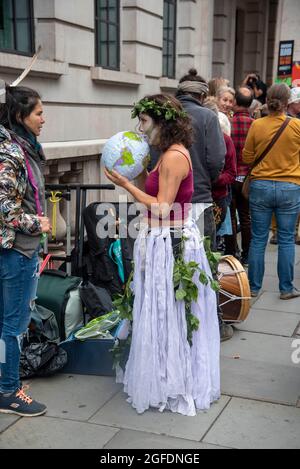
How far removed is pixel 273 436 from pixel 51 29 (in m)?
5.39

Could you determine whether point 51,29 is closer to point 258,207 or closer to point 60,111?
point 60,111

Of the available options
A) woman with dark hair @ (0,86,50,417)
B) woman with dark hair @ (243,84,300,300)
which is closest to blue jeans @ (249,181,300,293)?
woman with dark hair @ (243,84,300,300)

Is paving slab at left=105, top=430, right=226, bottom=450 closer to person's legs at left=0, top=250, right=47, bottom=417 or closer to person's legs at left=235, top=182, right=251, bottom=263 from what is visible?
person's legs at left=0, top=250, right=47, bottom=417

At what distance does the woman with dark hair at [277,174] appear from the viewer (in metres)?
5.32

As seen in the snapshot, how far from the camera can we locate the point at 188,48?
11242 millimetres

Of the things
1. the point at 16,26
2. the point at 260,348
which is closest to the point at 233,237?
the point at 260,348

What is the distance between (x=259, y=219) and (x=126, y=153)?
251cm

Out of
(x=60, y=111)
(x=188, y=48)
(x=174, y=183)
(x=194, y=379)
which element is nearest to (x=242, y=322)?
(x=194, y=379)

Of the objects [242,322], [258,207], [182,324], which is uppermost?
[258,207]

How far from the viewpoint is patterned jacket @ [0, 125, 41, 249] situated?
3070 mm

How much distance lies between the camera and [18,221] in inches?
123

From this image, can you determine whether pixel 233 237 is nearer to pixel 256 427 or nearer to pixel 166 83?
pixel 256 427

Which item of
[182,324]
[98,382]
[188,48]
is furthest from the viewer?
[188,48]

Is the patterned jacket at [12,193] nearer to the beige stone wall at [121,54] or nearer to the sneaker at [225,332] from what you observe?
the sneaker at [225,332]
